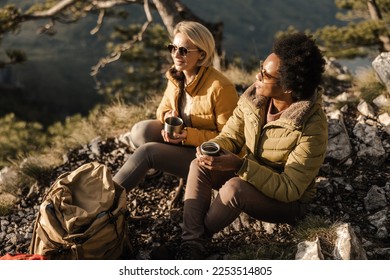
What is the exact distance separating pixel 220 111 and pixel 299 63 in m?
1.12

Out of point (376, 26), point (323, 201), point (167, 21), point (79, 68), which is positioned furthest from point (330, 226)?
point (79, 68)

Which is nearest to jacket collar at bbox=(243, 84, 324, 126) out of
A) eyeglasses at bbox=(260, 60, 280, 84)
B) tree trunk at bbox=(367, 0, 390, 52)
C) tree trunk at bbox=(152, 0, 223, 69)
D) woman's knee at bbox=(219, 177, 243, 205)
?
eyeglasses at bbox=(260, 60, 280, 84)

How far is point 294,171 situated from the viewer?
127 inches

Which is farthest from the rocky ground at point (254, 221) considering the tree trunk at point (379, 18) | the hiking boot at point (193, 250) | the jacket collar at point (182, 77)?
the tree trunk at point (379, 18)

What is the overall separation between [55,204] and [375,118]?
3.86 metres

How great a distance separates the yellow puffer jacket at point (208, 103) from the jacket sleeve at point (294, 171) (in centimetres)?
94

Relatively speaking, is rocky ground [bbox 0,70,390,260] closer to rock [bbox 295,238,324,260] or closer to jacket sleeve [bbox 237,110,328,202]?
rock [bbox 295,238,324,260]

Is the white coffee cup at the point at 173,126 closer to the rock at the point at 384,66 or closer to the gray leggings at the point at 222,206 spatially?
the gray leggings at the point at 222,206

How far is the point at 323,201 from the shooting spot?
421cm

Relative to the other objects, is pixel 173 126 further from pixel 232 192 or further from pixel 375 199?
pixel 375 199

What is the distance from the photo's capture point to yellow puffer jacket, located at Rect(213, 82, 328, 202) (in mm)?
3215

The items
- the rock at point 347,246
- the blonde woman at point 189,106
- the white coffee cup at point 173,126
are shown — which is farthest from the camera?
the blonde woman at point 189,106

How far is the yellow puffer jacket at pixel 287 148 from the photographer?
3.21m

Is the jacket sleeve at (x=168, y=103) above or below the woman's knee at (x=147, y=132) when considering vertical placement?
above
